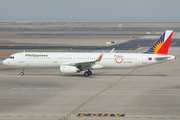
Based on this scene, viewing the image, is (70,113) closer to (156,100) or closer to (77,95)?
(77,95)

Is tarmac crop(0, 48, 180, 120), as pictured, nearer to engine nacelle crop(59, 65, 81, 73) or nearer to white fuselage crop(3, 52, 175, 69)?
engine nacelle crop(59, 65, 81, 73)

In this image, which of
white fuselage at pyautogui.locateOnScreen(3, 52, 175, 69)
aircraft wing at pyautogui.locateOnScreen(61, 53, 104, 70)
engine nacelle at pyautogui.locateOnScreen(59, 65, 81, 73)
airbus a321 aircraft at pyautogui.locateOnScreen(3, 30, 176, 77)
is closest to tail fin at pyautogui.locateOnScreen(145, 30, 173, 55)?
airbus a321 aircraft at pyautogui.locateOnScreen(3, 30, 176, 77)

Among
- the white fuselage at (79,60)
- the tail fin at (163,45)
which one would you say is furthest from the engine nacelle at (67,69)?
the tail fin at (163,45)

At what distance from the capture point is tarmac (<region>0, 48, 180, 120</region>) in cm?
2605

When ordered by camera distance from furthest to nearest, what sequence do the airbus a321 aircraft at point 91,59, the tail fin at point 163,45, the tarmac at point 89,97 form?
the tail fin at point 163,45, the airbus a321 aircraft at point 91,59, the tarmac at point 89,97

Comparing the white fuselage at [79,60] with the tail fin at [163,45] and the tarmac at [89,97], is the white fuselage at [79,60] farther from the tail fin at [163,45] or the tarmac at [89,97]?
the tarmac at [89,97]

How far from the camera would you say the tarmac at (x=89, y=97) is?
26047 mm

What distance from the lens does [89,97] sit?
1291 inches

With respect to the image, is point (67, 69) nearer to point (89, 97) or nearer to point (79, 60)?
point (79, 60)

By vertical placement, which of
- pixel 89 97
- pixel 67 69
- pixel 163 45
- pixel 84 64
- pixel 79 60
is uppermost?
pixel 163 45

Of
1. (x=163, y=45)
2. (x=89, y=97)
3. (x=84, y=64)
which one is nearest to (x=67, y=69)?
(x=84, y=64)

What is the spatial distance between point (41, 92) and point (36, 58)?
13430mm

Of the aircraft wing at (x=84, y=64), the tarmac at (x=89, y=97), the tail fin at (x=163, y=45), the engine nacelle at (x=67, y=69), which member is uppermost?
the tail fin at (x=163, y=45)

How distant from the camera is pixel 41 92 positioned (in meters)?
35.5
